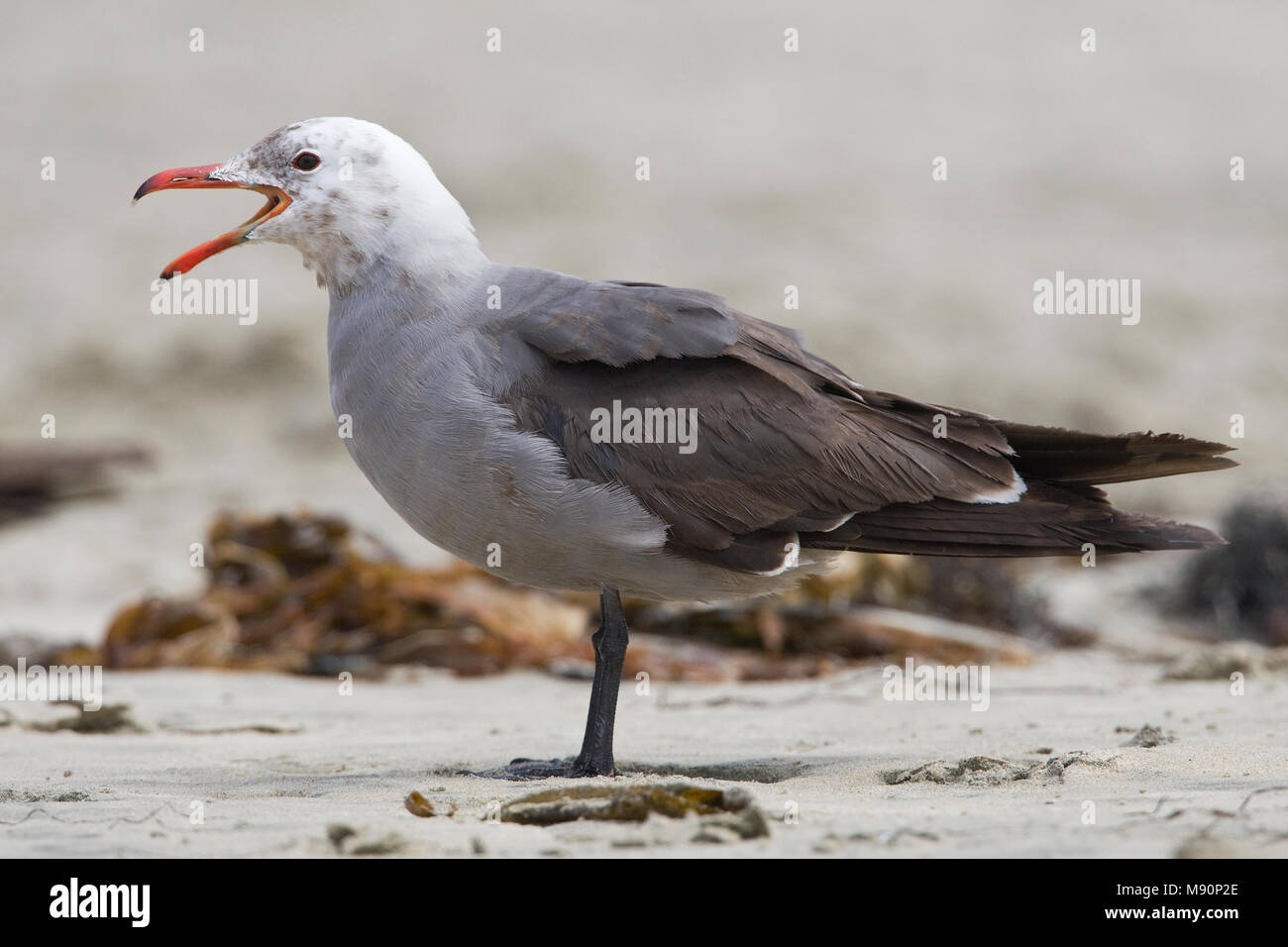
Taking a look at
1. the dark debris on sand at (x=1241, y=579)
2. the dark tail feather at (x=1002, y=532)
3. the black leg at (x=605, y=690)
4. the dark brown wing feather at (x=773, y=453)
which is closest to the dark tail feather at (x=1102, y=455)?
the dark brown wing feather at (x=773, y=453)

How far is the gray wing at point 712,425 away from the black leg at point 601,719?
41cm

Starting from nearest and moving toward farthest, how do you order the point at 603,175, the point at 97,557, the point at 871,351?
the point at 97,557, the point at 871,351, the point at 603,175

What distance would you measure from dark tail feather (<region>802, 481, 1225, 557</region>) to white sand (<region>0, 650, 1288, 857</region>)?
0.60m

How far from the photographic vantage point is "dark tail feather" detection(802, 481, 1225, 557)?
4480 mm

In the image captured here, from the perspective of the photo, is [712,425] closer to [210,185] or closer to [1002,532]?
[1002,532]

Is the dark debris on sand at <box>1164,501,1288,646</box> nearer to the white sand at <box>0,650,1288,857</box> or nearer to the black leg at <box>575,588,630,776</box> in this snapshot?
the white sand at <box>0,650,1288,857</box>

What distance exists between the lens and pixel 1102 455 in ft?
15.5

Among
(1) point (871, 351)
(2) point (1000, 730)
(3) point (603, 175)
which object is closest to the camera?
(2) point (1000, 730)

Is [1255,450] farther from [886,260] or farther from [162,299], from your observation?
[162,299]

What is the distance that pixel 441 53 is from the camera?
21.2m

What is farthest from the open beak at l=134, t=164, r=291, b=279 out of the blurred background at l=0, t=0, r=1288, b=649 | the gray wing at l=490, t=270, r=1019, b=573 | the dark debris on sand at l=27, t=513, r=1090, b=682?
the blurred background at l=0, t=0, r=1288, b=649
